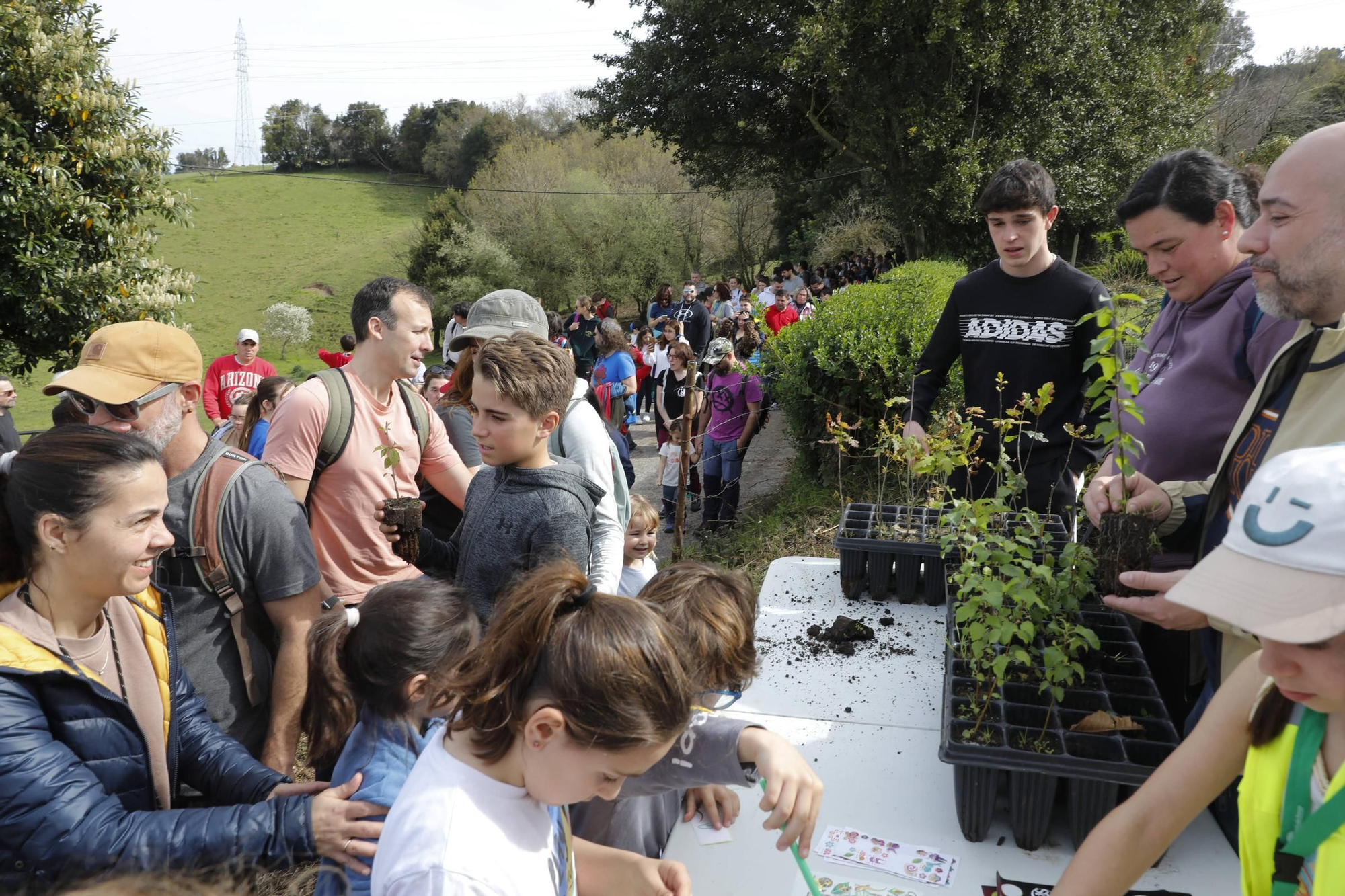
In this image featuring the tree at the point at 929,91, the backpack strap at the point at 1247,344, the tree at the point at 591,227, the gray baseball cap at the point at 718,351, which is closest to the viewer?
the backpack strap at the point at 1247,344

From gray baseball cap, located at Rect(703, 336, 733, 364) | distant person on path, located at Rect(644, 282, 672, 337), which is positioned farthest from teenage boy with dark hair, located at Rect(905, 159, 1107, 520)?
distant person on path, located at Rect(644, 282, 672, 337)

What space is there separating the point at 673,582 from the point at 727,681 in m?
0.25

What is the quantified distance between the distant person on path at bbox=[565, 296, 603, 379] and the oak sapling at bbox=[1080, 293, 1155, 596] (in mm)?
9011

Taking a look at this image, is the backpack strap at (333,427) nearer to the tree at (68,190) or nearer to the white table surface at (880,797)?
the white table surface at (880,797)

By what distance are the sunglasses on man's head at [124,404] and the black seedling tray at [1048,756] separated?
7.40 ft

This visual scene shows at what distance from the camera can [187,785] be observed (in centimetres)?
205

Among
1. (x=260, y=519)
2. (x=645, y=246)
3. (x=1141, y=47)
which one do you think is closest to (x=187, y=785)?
(x=260, y=519)

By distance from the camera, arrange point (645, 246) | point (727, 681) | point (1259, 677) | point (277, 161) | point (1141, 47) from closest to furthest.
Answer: point (1259, 677) → point (727, 681) → point (1141, 47) → point (645, 246) → point (277, 161)

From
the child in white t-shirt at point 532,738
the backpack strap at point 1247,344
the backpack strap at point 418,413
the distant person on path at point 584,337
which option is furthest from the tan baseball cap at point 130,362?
the distant person on path at point 584,337

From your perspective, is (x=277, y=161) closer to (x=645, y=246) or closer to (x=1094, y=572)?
(x=645, y=246)

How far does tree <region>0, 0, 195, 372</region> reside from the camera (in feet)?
20.9

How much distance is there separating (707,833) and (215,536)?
4.84 ft

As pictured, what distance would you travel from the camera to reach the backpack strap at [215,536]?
2180 mm

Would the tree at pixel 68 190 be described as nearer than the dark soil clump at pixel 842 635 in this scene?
No
